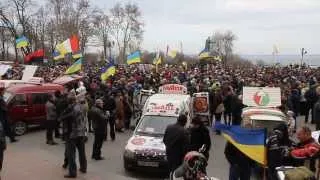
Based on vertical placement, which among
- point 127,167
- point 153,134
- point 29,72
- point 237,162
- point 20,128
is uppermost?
point 29,72

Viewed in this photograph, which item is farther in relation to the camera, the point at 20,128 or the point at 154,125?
the point at 20,128

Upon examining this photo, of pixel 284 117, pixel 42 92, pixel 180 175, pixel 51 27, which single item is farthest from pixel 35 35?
pixel 180 175

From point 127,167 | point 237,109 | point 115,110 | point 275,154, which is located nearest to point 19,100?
point 115,110

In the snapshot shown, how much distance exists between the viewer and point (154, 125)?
16562 mm

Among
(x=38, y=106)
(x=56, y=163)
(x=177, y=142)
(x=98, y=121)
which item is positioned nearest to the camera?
(x=177, y=142)

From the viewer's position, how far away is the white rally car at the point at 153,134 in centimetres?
1496

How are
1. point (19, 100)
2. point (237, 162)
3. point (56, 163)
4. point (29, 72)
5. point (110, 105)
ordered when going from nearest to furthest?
1. point (237, 162)
2. point (56, 163)
3. point (19, 100)
4. point (110, 105)
5. point (29, 72)

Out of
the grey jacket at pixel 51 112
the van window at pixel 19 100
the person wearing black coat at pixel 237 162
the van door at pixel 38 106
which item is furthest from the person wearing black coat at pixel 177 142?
the van door at pixel 38 106

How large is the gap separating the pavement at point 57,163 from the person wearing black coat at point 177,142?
2.63 m

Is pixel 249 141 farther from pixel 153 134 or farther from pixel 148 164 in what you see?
pixel 153 134

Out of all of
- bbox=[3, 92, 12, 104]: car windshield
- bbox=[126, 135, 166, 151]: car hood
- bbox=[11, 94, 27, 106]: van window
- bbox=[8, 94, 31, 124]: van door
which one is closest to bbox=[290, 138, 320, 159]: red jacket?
bbox=[126, 135, 166, 151]: car hood

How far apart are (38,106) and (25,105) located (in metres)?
0.58

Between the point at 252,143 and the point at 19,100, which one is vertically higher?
the point at 252,143

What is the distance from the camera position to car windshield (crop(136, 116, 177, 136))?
16219 millimetres
